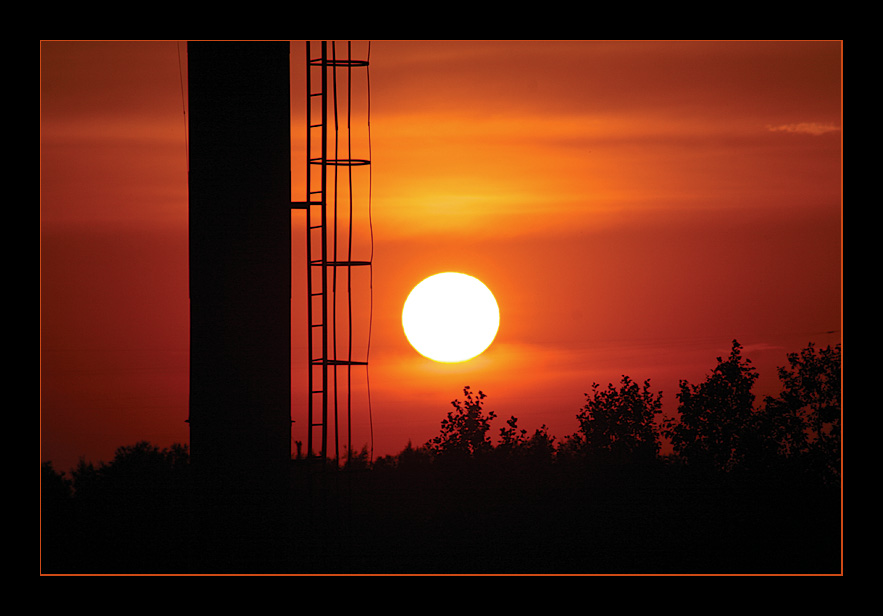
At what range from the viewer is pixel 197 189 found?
5.92 meters

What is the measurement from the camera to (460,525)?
9.12 meters

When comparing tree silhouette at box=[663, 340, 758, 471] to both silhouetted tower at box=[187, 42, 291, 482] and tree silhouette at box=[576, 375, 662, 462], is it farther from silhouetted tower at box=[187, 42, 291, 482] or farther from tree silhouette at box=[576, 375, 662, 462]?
silhouetted tower at box=[187, 42, 291, 482]

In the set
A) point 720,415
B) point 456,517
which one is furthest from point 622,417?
point 456,517

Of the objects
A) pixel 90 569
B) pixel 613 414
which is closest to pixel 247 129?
→ pixel 90 569

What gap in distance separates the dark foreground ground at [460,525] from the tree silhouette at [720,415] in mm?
4771

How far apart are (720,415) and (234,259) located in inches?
497

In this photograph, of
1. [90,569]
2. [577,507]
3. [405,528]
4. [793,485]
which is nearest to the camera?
[90,569]

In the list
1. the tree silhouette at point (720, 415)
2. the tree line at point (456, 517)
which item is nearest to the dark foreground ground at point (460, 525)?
the tree line at point (456, 517)

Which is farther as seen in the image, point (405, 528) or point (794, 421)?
point (794, 421)

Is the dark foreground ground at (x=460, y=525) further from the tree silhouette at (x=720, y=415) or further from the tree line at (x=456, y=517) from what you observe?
the tree silhouette at (x=720, y=415)

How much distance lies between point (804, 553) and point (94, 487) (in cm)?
718

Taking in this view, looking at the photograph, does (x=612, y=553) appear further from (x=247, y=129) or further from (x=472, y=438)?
(x=472, y=438)

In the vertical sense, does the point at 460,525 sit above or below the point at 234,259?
below

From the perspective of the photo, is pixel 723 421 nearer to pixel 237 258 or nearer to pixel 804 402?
pixel 804 402
